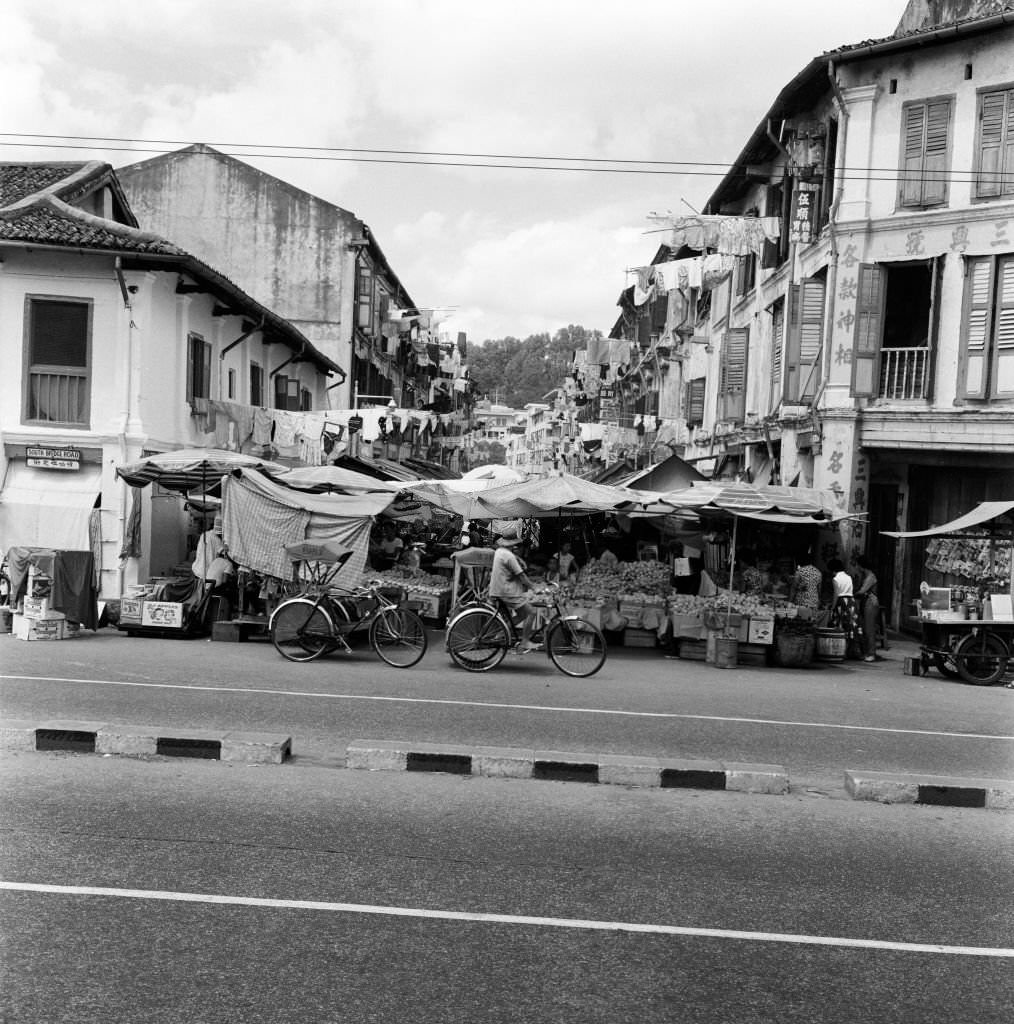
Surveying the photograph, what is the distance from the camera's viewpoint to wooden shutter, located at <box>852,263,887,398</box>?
20703mm

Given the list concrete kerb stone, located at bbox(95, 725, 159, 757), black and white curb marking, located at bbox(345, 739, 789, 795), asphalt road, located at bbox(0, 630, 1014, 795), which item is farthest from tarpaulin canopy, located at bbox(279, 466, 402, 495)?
black and white curb marking, located at bbox(345, 739, 789, 795)

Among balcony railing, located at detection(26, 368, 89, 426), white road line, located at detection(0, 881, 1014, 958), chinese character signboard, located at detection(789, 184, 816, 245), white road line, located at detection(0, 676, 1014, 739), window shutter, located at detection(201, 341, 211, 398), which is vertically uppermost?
chinese character signboard, located at detection(789, 184, 816, 245)

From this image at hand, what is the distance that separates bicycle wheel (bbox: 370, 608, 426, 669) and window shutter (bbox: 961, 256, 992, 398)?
1095 centimetres

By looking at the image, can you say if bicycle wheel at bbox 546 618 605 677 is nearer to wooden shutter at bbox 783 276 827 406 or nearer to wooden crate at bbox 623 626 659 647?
wooden crate at bbox 623 626 659 647

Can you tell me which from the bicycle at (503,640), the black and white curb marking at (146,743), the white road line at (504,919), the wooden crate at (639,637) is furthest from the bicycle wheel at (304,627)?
the white road line at (504,919)

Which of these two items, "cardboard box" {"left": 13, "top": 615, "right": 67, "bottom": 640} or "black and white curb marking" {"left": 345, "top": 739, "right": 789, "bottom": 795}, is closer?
"black and white curb marking" {"left": 345, "top": 739, "right": 789, "bottom": 795}

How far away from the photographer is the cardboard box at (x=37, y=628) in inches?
647

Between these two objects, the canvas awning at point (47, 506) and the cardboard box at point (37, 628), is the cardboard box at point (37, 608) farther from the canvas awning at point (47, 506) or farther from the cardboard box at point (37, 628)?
the canvas awning at point (47, 506)

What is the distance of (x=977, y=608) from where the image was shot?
1602 cm

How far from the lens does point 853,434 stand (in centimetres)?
2092

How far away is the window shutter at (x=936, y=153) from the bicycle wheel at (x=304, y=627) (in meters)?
13.1

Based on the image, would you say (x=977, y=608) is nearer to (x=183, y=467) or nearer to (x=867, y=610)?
(x=867, y=610)

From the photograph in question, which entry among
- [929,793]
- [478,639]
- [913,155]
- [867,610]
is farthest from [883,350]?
[929,793]

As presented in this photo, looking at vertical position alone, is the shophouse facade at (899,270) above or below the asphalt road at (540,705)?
above
